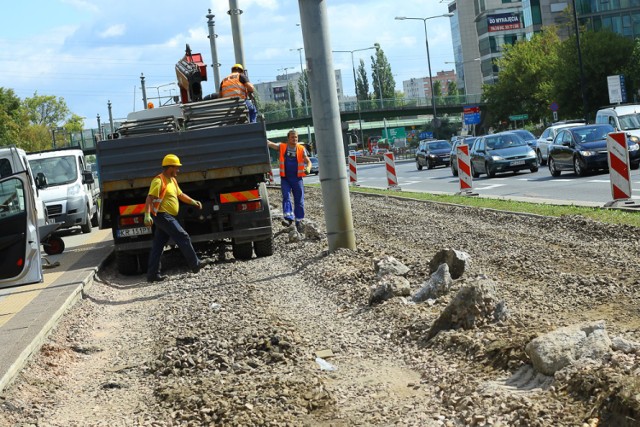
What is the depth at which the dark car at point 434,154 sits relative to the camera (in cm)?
5425

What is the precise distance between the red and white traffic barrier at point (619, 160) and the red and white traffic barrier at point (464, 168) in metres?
8.66

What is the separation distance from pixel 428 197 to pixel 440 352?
1968cm

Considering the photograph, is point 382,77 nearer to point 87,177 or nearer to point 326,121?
point 87,177

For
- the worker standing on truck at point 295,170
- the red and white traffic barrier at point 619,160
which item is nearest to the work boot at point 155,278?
the worker standing on truck at point 295,170

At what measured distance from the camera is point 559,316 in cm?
813

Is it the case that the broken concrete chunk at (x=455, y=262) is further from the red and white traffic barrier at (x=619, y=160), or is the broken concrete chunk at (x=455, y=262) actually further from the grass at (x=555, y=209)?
the red and white traffic barrier at (x=619, y=160)

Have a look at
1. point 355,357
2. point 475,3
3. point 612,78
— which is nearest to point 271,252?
point 355,357

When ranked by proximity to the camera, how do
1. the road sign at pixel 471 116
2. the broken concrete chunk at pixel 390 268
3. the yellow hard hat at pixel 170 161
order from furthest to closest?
the road sign at pixel 471 116, the yellow hard hat at pixel 170 161, the broken concrete chunk at pixel 390 268

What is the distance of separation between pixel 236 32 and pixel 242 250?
1562cm

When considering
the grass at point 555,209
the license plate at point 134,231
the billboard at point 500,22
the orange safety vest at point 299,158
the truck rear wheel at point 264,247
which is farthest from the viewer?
the billboard at point 500,22

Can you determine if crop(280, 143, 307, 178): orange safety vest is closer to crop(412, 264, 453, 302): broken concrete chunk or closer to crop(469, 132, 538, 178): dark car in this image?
crop(412, 264, 453, 302): broken concrete chunk

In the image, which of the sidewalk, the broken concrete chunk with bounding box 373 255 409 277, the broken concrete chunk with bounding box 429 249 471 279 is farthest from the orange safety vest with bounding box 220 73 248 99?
the broken concrete chunk with bounding box 429 249 471 279

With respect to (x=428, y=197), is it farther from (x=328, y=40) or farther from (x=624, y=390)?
(x=624, y=390)

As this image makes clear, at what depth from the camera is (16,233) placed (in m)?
11.4
